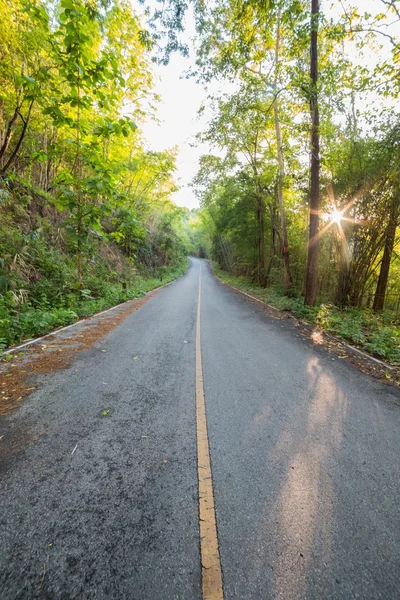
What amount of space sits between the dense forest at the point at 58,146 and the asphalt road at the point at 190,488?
3.04 m

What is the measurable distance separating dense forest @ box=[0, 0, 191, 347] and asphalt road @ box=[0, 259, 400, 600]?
3.04 meters

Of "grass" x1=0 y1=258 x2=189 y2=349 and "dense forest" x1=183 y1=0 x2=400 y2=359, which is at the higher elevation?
"dense forest" x1=183 y1=0 x2=400 y2=359

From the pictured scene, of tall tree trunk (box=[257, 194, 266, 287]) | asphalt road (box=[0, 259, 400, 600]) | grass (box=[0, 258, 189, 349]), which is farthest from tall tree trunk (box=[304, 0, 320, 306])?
grass (box=[0, 258, 189, 349])

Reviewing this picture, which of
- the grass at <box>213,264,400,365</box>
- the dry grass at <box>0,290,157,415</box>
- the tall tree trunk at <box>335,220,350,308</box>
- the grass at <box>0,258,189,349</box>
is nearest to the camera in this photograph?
the dry grass at <box>0,290,157,415</box>

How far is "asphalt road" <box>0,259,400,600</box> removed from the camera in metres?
1.34

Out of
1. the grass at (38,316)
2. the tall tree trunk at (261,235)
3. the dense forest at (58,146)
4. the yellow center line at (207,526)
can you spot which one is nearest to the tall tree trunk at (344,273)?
the tall tree trunk at (261,235)

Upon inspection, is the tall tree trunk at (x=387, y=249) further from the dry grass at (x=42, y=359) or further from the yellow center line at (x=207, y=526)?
the dry grass at (x=42, y=359)

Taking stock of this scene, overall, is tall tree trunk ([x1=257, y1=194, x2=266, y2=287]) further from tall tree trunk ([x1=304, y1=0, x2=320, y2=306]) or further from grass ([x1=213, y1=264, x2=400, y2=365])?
grass ([x1=213, y1=264, x2=400, y2=365])

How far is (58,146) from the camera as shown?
6.65m

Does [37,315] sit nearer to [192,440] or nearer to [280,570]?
[192,440]

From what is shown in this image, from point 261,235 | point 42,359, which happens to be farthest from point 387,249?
point 42,359

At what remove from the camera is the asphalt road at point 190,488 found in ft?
4.39

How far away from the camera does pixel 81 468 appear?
2.04 metres

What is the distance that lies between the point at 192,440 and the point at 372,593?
1.50 m
